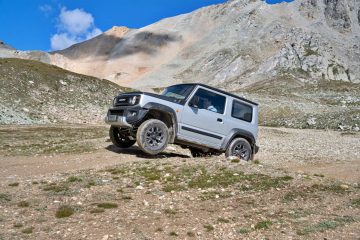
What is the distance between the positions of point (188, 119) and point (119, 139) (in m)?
3.88

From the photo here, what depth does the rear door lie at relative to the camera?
15016mm

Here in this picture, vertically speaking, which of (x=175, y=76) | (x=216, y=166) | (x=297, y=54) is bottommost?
(x=216, y=166)

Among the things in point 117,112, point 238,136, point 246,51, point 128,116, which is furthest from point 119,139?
point 246,51

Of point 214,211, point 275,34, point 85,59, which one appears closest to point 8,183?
point 214,211

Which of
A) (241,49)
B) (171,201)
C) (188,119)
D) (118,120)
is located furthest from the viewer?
(241,49)

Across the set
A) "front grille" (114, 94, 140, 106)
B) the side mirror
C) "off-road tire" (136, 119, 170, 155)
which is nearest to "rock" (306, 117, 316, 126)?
the side mirror

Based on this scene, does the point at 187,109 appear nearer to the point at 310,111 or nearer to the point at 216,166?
the point at 216,166

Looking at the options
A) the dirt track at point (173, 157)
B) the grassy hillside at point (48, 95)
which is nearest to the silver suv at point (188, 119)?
the dirt track at point (173, 157)

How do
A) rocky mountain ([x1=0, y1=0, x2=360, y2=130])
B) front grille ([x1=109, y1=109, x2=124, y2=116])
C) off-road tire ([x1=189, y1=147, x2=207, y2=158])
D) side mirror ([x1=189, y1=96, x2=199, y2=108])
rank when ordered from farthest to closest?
1. rocky mountain ([x1=0, y1=0, x2=360, y2=130])
2. off-road tire ([x1=189, y1=147, x2=207, y2=158])
3. front grille ([x1=109, y1=109, x2=124, y2=116])
4. side mirror ([x1=189, y1=96, x2=199, y2=108])

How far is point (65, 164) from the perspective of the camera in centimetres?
1517

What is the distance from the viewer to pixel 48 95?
49719 millimetres

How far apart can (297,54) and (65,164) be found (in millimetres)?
138433

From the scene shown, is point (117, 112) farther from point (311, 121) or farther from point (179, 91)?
point (311, 121)

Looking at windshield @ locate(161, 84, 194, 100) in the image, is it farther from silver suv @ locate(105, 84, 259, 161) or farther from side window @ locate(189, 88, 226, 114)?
side window @ locate(189, 88, 226, 114)
